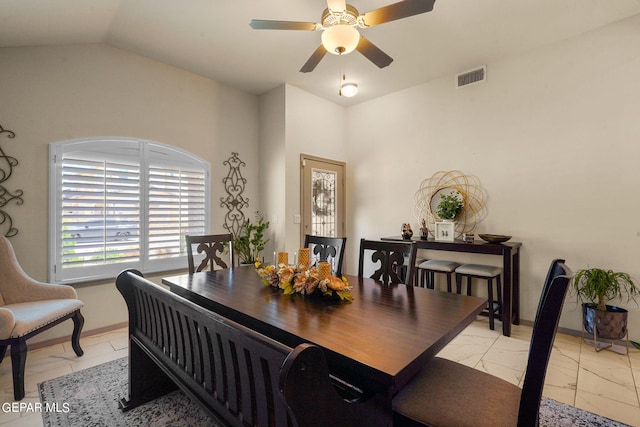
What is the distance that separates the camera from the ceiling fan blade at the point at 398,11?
1902 millimetres

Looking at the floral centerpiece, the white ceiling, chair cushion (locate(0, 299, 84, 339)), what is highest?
the white ceiling

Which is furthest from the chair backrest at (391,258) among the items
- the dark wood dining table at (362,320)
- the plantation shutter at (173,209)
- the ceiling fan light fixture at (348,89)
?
the plantation shutter at (173,209)

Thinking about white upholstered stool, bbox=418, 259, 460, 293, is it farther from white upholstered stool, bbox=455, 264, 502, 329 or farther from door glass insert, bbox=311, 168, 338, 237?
door glass insert, bbox=311, 168, 338, 237

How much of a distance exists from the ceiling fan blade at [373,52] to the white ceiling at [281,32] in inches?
19.5

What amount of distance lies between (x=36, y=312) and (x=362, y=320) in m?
2.59

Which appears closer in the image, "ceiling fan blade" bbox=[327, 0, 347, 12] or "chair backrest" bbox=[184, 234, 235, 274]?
"ceiling fan blade" bbox=[327, 0, 347, 12]

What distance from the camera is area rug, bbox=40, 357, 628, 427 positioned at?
5.98ft

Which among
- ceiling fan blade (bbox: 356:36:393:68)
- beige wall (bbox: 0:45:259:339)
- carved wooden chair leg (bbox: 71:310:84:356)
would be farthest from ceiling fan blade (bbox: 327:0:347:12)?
carved wooden chair leg (bbox: 71:310:84:356)

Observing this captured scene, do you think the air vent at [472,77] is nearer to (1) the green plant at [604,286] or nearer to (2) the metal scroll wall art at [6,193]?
(1) the green plant at [604,286]

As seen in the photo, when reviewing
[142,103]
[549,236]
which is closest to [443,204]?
[549,236]

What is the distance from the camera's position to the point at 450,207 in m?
3.75

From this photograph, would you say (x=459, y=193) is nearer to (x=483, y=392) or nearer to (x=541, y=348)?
(x=483, y=392)

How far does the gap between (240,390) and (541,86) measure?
13.4 feet

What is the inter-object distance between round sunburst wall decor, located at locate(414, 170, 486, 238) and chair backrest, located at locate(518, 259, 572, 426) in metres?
3.02
